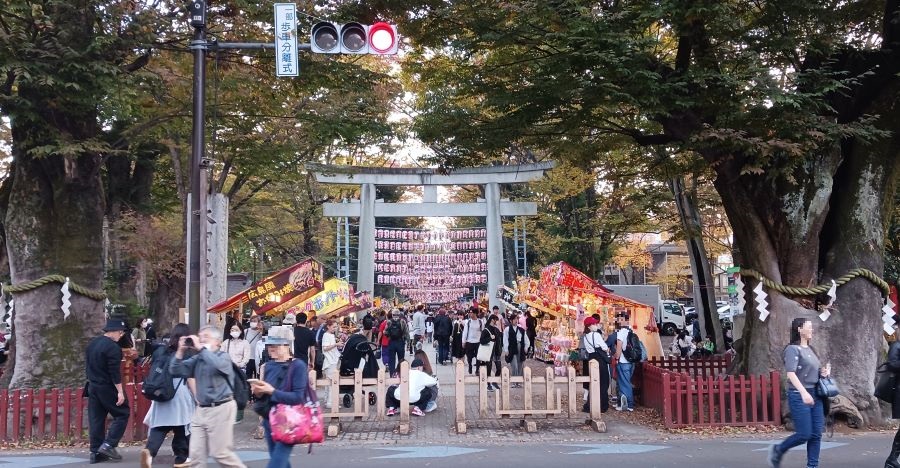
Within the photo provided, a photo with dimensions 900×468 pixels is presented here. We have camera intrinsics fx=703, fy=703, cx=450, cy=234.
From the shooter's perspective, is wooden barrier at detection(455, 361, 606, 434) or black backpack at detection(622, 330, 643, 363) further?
black backpack at detection(622, 330, 643, 363)

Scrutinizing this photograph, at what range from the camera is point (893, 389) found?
764 cm

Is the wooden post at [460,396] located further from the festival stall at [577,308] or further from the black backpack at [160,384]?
the festival stall at [577,308]

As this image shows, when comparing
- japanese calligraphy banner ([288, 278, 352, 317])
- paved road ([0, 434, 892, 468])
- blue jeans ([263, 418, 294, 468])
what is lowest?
paved road ([0, 434, 892, 468])

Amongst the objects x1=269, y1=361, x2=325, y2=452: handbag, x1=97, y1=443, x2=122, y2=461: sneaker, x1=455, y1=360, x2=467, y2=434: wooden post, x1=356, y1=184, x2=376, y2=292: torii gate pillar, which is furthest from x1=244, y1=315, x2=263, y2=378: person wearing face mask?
x1=356, y1=184, x2=376, y2=292: torii gate pillar

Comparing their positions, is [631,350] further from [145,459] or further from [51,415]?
[51,415]

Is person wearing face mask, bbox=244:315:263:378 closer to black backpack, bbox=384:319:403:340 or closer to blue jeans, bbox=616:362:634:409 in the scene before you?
black backpack, bbox=384:319:403:340

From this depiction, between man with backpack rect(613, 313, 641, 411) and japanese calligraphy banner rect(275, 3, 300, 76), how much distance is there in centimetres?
708

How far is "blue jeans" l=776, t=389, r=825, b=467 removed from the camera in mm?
7180

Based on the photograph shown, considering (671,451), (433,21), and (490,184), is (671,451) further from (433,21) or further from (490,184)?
(490,184)

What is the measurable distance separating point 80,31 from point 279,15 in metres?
3.52

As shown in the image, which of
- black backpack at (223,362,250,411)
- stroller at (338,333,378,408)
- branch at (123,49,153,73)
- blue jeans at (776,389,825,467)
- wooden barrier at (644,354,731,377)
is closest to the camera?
black backpack at (223,362,250,411)

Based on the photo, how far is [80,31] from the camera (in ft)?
34.4

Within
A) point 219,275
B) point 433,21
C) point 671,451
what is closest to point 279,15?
point 433,21

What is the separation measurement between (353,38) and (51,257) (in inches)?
252
